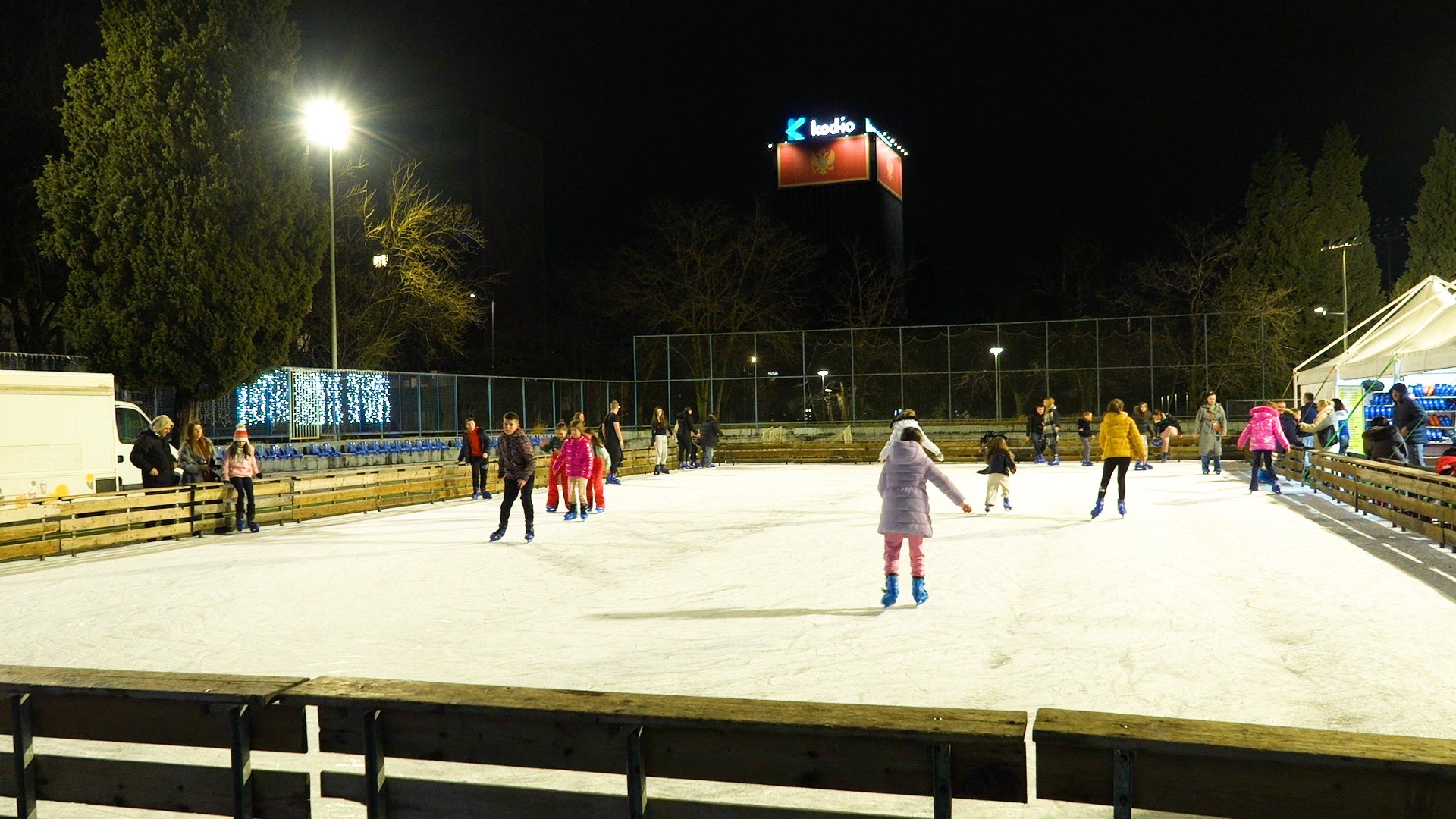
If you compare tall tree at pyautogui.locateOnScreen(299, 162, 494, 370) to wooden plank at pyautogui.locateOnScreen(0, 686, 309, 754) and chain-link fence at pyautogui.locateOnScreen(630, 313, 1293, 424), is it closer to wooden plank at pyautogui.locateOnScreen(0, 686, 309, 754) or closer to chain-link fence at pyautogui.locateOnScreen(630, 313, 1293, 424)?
chain-link fence at pyautogui.locateOnScreen(630, 313, 1293, 424)

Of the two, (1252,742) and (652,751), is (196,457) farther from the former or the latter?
(1252,742)

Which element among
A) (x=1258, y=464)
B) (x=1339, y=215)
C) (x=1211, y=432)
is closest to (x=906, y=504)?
(x=1258, y=464)

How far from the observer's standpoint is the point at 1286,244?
45.1 metres

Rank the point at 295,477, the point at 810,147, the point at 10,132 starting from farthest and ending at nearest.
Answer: the point at 810,147
the point at 10,132
the point at 295,477

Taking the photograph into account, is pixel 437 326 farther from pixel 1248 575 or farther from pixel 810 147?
pixel 810 147

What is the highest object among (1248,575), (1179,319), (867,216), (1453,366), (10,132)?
(867,216)

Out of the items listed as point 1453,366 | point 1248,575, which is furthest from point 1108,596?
point 1453,366

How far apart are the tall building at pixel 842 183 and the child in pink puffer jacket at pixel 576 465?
86811 mm

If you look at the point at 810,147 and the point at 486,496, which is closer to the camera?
the point at 486,496

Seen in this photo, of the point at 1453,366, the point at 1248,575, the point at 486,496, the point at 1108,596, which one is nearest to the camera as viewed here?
the point at 1108,596

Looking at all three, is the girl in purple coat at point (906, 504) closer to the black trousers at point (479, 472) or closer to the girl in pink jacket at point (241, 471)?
the girl in pink jacket at point (241, 471)

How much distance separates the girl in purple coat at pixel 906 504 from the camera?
804cm

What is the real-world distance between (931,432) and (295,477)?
22.4 meters

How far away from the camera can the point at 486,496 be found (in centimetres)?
2050
